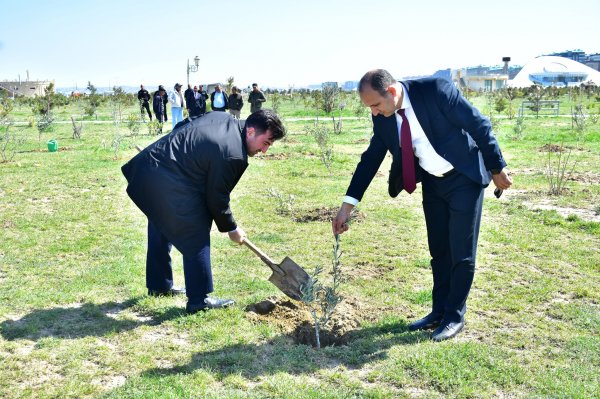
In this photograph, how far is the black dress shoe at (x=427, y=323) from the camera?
4195 millimetres

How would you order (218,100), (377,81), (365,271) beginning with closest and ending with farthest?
(377,81) → (365,271) → (218,100)

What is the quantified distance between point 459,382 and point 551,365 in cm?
67

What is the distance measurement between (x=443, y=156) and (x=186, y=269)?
2056mm

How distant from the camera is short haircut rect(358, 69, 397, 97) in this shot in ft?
11.4

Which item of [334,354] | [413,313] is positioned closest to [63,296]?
[334,354]

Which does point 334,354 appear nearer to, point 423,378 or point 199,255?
point 423,378

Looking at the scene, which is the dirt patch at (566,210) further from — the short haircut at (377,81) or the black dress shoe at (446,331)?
the short haircut at (377,81)

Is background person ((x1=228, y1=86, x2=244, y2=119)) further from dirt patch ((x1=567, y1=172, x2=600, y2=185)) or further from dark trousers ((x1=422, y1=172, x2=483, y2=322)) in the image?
dark trousers ((x1=422, y1=172, x2=483, y2=322))

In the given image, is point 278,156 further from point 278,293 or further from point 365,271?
point 278,293

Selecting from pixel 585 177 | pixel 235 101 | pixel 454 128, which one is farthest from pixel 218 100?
pixel 454 128

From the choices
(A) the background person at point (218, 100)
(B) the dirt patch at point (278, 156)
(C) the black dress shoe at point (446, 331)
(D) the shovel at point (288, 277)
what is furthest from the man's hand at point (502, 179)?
(A) the background person at point (218, 100)

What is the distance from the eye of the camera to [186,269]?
4387mm

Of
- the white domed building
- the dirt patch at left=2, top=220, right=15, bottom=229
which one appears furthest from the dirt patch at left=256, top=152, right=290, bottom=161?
the white domed building

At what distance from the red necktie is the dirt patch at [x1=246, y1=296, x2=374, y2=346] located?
3.70 feet
